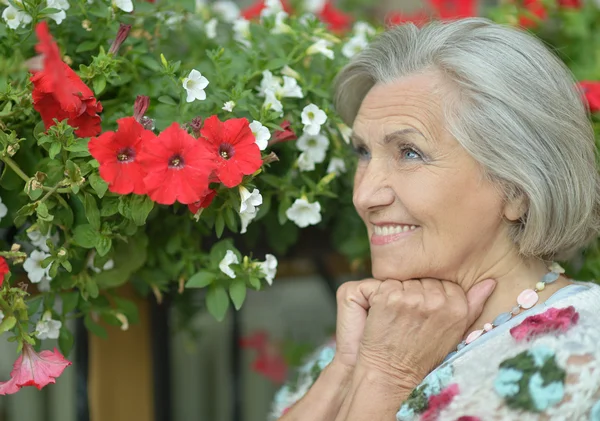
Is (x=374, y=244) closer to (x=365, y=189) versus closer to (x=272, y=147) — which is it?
(x=365, y=189)

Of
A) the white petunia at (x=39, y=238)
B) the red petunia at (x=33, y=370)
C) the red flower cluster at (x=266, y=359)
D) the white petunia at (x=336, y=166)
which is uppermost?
the white petunia at (x=336, y=166)

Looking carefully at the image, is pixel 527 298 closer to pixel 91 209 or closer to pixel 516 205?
pixel 516 205

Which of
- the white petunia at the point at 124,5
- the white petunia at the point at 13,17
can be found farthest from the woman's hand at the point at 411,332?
the white petunia at the point at 13,17

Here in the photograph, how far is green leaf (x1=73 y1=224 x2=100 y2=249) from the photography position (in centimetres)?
154

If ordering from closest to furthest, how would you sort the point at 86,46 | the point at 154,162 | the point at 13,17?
the point at 154,162
the point at 13,17
the point at 86,46

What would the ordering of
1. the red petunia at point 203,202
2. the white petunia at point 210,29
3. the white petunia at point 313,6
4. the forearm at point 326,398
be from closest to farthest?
the red petunia at point 203,202, the forearm at point 326,398, the white petunia at point 210,29, the white petunia at point 313,6

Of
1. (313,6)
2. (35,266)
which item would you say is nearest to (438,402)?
(35,266)

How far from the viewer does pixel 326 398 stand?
1694 millimetres

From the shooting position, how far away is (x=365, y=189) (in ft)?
5.41

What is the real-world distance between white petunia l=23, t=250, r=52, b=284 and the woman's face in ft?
2.23

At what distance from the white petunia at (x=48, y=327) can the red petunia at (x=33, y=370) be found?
101 mm

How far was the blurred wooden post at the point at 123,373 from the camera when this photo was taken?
2189 millimetres

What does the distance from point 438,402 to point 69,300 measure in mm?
822

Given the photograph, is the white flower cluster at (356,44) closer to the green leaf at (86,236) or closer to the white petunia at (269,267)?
the white petunia at (269,267)
